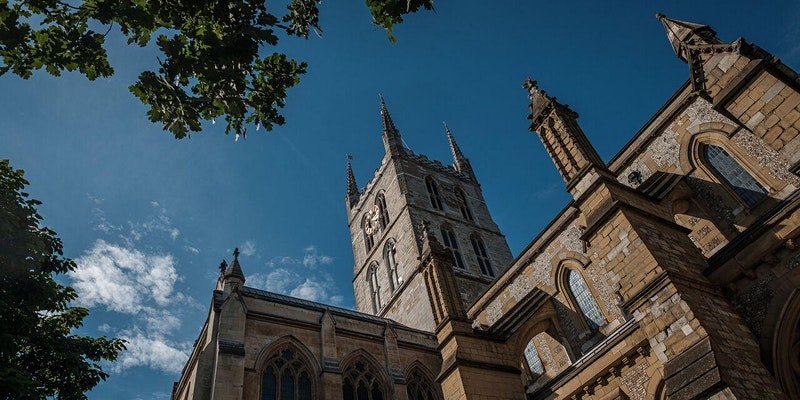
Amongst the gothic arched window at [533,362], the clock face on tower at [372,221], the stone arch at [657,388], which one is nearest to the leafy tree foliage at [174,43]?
the stone arch at [657,388]

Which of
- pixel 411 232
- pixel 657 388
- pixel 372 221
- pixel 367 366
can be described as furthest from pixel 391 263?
pixel 657 388

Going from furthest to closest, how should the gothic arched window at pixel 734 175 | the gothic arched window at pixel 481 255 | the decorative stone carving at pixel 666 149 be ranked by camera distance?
1. the gothic arched window at pixel 481 255
2. the decorative stone carving at pixel 666 149
3. the gothic arched window at pixel 734 175

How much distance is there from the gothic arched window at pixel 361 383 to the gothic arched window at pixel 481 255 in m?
14.1

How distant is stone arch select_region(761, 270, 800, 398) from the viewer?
7.32 m

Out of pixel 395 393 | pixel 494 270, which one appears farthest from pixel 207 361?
pixel 494 270

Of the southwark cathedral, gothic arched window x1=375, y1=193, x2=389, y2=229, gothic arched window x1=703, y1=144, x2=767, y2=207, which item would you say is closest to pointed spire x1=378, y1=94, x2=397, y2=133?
gothic arched window x1=375, y1=193, x2=389, y2=229

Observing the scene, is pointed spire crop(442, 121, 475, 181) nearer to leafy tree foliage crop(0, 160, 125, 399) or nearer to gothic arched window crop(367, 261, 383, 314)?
gothic arched window crop(367, 261, 383, 314)

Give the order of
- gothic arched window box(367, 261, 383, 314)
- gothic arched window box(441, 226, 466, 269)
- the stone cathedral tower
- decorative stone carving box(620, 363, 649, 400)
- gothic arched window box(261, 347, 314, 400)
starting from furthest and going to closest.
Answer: gothic arched window box(367, 261, 383, 314) < gothic arched window box(441, 226, 466, 269) < the stone cathedral tower < gothic arched window box(261, 347, 314, 400) < decorative stone carving box(620, 363, 649, 400)

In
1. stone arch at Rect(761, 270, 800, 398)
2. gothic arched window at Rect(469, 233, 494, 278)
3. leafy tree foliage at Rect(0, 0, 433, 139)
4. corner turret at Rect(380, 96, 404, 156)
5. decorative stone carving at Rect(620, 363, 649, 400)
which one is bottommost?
stone arch at Rect(761, 270, 800, 398)

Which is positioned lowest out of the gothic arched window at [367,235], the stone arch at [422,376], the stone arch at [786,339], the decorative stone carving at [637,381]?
the stone arch at [786,339]

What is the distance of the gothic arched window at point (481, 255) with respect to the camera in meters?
30.1

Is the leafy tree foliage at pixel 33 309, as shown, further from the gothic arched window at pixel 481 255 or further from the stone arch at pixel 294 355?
the gothic arched window at pixel 481 255

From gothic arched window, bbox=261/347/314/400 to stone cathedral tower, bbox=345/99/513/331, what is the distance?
8896 mm

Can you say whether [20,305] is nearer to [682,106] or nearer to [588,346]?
[588,346]
